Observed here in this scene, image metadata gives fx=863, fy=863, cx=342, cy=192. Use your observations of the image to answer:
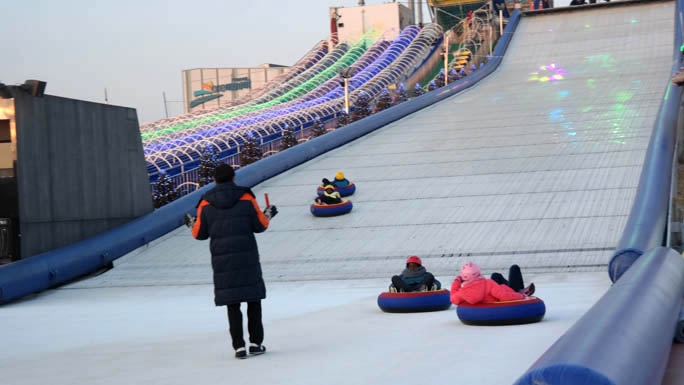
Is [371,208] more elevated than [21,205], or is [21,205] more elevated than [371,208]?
[21,205]

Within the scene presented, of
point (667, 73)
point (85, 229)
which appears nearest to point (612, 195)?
point (85, 229)

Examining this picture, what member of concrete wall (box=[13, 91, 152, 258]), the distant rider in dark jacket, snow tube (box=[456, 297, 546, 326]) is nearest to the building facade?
concrete wall (box=[13, 91, 152, 258])

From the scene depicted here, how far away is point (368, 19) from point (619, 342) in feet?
201

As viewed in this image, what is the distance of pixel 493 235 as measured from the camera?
1252 centimetres

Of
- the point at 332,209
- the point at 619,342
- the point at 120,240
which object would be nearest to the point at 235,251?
Answer: the point at 619,342

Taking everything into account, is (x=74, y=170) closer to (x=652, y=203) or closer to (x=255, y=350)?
(x=255, y=350)

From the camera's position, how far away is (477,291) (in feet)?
21.5

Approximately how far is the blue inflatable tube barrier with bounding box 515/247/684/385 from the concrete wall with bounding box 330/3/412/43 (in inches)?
2277

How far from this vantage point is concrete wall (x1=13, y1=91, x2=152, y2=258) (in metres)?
11.5

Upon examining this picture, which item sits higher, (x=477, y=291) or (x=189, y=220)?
(x=189, y=220)

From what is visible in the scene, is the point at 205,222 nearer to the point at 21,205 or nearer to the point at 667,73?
the point at 21,205

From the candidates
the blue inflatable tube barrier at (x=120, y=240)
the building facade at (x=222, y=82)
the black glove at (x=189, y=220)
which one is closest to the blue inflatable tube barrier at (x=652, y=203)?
the black glove at (x=189, y=220)

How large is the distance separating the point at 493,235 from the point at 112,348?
7254mm

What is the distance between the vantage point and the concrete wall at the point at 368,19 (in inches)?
2446
